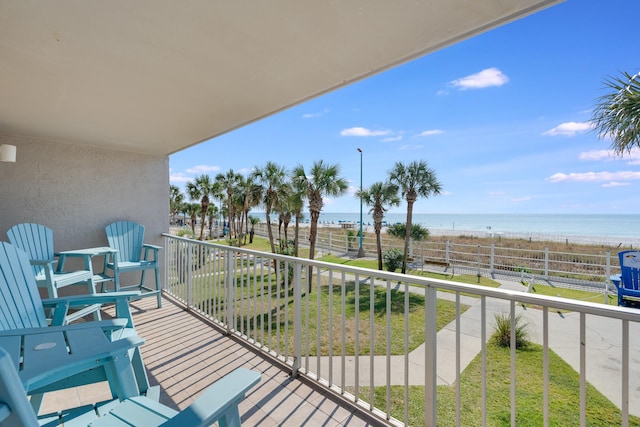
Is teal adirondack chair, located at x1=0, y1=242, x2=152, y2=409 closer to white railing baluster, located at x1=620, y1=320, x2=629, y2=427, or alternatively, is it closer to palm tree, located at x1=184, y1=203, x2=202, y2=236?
white railing baluster, located at x1=620, y1=320, x2=629, y2=427

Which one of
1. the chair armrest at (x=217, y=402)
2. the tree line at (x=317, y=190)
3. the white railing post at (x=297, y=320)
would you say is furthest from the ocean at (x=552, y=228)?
the chair armrest at (x=217, y=402)

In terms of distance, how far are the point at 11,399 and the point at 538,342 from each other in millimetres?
6062

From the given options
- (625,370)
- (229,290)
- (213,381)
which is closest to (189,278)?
(229,290)

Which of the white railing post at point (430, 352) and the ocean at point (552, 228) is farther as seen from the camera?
the ocean at point (552, 228)

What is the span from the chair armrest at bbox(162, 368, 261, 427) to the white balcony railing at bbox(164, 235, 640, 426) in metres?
0.98

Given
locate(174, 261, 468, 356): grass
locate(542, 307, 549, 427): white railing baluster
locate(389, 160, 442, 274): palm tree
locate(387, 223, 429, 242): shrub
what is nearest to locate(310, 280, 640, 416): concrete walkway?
locate(174, 261, 468, 356): grass

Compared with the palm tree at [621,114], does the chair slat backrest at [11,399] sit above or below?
below

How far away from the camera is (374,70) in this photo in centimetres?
212

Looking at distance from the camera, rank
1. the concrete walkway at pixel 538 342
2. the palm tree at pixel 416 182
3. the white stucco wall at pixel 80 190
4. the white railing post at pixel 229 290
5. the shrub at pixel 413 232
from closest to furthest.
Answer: the white railing post at pixel 229 290, the concrete walkway at pixel 538 342, the white stucco wall at pixel 80 190, the palm tree at pixel 416 182, the shrub at pixel 413 232

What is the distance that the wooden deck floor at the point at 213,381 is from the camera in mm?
1831

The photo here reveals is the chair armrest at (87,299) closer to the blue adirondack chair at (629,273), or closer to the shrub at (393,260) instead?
the blue adirondack chair at (629,273)

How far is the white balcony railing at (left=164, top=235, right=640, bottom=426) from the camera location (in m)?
1.39

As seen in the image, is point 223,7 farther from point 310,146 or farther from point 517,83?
point 310,146

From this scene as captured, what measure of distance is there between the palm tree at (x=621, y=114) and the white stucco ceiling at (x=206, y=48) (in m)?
3.09
